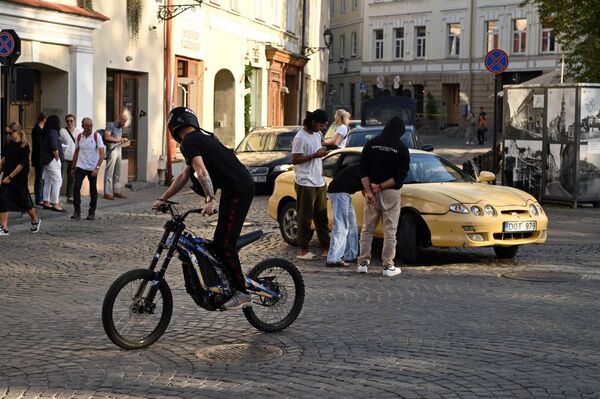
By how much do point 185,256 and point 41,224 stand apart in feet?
33.1


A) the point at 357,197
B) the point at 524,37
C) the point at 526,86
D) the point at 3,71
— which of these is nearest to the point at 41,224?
the point at 3,71

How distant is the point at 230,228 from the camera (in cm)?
847

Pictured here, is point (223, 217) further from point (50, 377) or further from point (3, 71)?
point (3, 71)

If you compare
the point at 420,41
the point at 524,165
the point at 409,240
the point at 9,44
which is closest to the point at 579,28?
the point at 524,165

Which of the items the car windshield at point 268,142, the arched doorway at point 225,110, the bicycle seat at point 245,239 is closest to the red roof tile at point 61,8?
the car windshield at point 268,142

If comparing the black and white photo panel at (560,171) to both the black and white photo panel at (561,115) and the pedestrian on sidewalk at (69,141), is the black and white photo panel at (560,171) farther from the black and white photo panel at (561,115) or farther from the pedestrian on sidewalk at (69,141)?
the pedestrian on sidewalk at (69,141)

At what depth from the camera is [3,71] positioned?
2102 centimetres

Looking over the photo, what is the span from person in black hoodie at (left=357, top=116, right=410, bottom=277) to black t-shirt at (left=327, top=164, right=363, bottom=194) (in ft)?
1.52

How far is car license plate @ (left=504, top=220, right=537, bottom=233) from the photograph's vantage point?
13148mm

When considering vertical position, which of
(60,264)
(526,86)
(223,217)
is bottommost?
(60,264)

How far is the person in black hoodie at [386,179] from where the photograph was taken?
12.1m

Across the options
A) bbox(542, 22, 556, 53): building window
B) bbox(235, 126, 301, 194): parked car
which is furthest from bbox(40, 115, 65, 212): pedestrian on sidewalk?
bbox(542, 22, 556, 53): building window

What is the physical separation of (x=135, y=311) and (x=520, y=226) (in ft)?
21.1

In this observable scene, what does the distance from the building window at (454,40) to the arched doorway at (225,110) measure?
3433 cm
